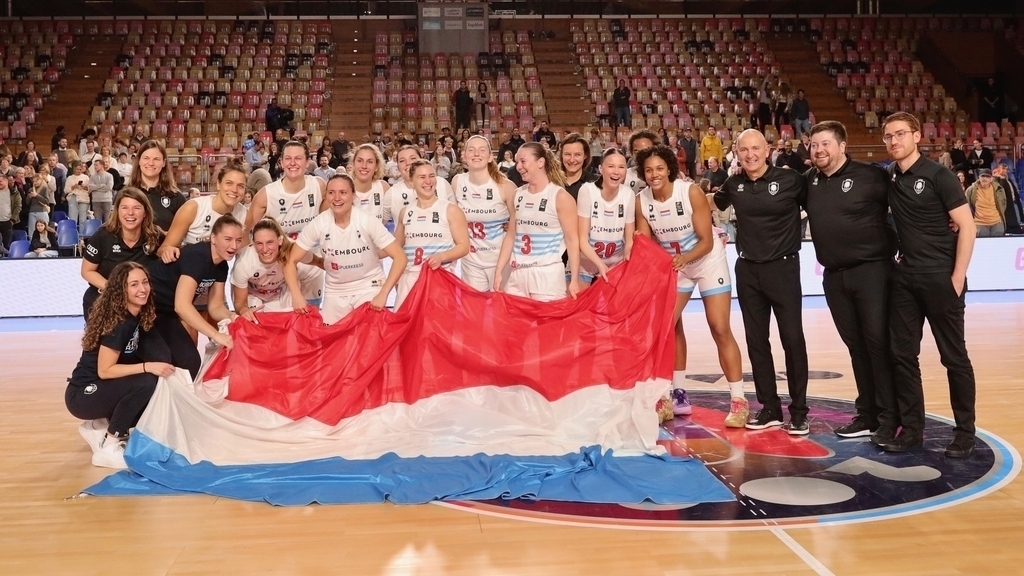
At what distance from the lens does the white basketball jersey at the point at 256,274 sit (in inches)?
230

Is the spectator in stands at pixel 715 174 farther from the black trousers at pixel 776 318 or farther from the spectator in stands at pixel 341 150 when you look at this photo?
the black trousers at pixel 776 318

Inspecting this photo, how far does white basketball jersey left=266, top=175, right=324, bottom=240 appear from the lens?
6.46m

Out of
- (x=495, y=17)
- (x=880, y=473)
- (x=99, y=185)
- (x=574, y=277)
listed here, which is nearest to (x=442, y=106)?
(x=495, y=17)

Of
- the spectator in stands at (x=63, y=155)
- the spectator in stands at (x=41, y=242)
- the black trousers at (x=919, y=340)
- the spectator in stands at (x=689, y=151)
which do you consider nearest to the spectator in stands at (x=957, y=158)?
the spectator in stands at (x=689, y=151)

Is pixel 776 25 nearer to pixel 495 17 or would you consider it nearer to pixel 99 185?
pixel 495 17

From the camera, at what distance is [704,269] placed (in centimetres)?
601

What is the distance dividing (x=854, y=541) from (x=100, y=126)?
20.1 m

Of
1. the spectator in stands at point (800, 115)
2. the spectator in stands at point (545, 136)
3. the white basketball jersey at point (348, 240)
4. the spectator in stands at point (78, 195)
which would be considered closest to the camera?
the white basketball jersey at point (348, 240)

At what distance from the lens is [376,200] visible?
22.5 ft

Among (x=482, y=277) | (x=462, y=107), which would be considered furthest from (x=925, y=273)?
(x=462, y=107)

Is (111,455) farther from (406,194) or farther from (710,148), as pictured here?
(710,148)

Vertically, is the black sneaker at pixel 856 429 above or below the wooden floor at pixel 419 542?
above

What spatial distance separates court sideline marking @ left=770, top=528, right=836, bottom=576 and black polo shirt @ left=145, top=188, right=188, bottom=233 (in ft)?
14.5

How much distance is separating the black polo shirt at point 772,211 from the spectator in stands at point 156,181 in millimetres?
3884
